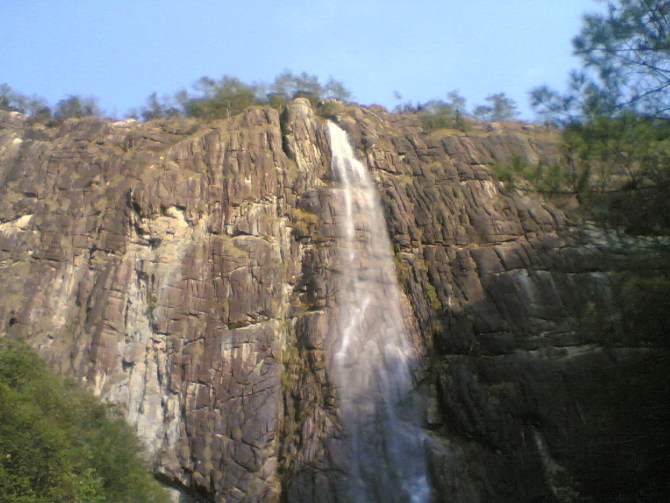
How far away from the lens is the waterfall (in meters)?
17.5

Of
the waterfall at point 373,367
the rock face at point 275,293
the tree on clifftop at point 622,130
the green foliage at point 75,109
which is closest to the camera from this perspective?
the tree on clifftop at point 622,130

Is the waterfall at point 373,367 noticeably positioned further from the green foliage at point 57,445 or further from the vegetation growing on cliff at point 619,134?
the vegetation growing on cliff at point 619,134

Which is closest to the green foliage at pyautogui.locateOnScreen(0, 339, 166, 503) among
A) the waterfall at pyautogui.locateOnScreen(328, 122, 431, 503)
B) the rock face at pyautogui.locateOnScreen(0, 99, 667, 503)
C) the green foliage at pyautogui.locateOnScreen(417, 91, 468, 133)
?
the rock face at pyautogui.locateOnScreen(0, 99, 667, 503)

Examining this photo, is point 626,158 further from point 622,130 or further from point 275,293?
point 275,293

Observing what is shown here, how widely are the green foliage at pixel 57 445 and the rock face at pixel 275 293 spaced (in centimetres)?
233

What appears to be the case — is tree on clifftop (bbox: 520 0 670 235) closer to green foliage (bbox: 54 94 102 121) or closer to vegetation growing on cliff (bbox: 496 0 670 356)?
vegetation growing on cliff (bbox: 496 0 670 356)

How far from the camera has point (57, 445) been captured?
12.8 meters

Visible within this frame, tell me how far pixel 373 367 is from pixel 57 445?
417 inches

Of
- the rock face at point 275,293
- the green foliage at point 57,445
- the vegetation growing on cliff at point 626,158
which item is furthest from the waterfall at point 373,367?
the vegetation growing on cliff at point 626,158

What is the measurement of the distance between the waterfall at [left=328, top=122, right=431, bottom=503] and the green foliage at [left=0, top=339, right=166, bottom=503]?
22.0 feet

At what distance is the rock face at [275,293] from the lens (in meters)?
18.0

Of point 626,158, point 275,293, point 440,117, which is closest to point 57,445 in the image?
point 275,293

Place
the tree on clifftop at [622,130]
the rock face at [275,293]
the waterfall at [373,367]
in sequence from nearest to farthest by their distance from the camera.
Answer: the tree on clifftop at [622,130] → the waterfall at [373,367] → the rock face at [275,293]

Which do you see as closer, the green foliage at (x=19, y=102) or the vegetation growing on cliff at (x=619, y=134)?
the vegetation growing on cliff at (x=619, y=134)
